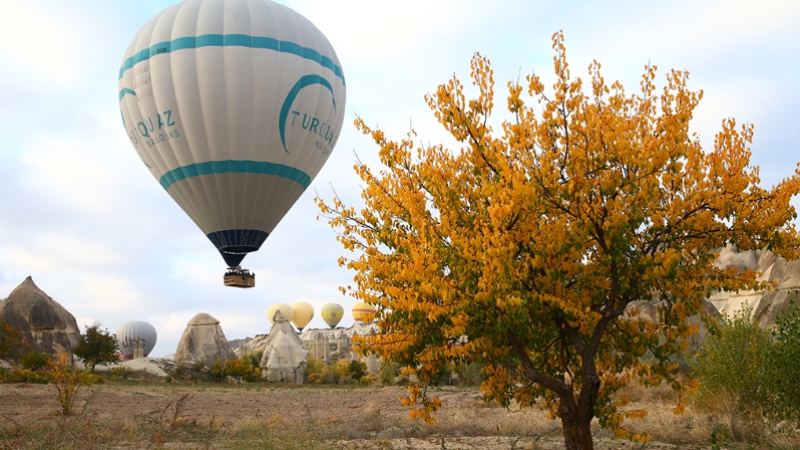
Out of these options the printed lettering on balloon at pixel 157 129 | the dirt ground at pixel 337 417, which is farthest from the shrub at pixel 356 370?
the printed lettering on balloon at pixel 157 129

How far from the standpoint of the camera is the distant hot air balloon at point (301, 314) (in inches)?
4336

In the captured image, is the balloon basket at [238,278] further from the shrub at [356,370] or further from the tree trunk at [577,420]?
the tree trunk at [577,420]

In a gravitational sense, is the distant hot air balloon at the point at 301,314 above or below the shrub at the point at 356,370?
above

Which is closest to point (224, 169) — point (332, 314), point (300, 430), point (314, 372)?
point (300, 430)

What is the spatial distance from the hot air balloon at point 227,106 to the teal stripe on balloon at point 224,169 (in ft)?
0.15

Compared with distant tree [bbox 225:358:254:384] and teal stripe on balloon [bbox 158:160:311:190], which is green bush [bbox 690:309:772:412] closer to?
teal stripe on balloon [bbox 158:160:311:190]

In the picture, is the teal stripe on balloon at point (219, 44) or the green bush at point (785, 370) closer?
the green bush at point (785, 370)

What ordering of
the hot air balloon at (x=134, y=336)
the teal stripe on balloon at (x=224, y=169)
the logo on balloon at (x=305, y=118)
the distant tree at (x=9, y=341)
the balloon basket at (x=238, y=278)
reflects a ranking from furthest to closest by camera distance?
the hot air balloon at (x=134, y=336) < the distant tree at (x=9, y=341) < the balloon basket at (x=238, y=278) < the logo on balloon at (x=305, y=118) < the teal stripe on balloon at (x=224, y=169)

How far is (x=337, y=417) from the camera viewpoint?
1783 centimetres

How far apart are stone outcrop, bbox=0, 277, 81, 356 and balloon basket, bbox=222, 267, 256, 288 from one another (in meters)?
18.0

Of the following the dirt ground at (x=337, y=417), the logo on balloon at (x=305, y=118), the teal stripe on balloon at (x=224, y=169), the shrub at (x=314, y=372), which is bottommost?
the dirt ground at (x=337, y=417)

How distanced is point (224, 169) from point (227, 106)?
2.74 metres

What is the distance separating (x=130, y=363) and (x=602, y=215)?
130 feet

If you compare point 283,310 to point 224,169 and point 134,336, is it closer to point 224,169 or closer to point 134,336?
point 134,336
